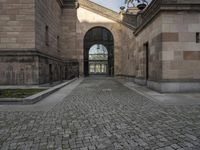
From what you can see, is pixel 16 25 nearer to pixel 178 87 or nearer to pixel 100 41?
pixel 178 87

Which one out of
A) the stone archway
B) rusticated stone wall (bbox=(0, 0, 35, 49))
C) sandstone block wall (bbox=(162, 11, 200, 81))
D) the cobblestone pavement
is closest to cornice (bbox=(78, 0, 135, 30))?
the stone archway

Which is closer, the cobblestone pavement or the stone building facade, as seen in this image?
the cobblestone pavement

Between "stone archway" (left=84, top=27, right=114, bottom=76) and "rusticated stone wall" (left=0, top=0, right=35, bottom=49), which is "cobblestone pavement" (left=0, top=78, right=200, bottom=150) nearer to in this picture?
"rusticated stone wall" (left=0, top=0, right=35, bottom=49)

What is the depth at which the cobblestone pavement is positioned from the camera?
3703 millimetres

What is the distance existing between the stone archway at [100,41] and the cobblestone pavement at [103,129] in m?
24.2

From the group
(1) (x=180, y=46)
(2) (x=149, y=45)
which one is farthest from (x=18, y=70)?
(1) (x=180, y=46)

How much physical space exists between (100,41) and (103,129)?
27.0 m

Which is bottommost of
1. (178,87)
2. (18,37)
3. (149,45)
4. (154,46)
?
(178,87)

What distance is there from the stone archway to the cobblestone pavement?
24186 mm

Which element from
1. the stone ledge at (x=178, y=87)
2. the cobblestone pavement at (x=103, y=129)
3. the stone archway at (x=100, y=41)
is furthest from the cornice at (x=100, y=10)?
the cobblestone pavement at (x=103, y=129)

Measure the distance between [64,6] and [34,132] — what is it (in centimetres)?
2521

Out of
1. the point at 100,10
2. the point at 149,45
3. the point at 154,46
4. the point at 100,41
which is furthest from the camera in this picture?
the point at 100,41

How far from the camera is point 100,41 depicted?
30.7 metres

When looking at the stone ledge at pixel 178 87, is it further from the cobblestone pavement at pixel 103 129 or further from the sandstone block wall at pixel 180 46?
the cobblestone pavement at pixel 103 129
